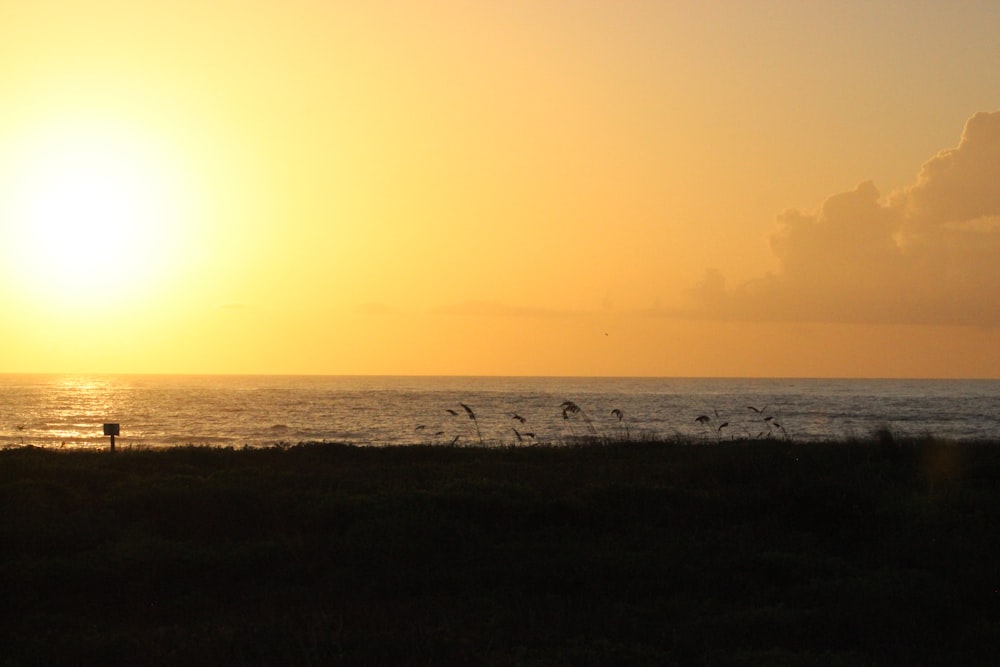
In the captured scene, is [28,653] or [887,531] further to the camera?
[887,531]

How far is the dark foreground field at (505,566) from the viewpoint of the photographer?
33.8ft

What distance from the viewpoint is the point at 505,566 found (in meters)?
13.7

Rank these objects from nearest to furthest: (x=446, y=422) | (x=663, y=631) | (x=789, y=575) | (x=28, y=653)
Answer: (x=28, y=653), (x=663, y=631), (x=789, y=575), (x=446, y=422)

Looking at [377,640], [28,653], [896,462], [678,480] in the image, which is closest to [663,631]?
[377,640]

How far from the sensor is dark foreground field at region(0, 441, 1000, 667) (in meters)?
10.3

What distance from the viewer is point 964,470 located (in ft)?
70.3

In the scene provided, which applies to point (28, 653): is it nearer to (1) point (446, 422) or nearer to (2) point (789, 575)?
(2) point (789, 575)

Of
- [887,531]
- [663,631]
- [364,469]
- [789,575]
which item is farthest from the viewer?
[364,469]

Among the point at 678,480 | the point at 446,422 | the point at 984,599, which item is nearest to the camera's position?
the point at 984,599

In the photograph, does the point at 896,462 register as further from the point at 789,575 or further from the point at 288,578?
the point at 288,578

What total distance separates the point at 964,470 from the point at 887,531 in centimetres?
652

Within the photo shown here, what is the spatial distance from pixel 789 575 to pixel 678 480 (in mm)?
7550

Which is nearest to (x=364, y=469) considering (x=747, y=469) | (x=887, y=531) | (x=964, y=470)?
(x=747, y=469)

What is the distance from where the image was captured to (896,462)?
23578 mm
